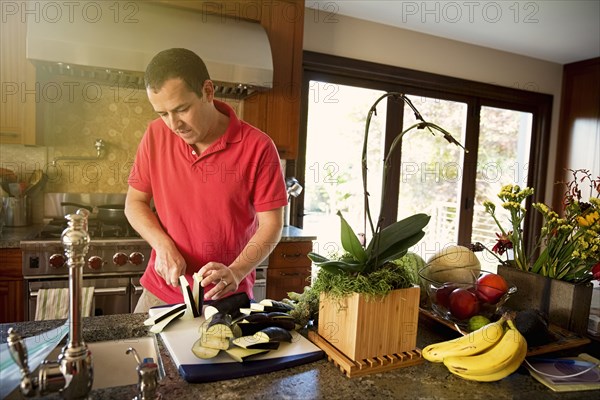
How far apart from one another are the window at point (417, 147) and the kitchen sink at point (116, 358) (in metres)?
2.15

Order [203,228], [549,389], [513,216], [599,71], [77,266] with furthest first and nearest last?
[599,71], [203,228], [513,216], [549,389], [77,266]

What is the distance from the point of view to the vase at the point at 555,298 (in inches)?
42.2

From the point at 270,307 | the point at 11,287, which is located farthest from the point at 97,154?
the point at 270,307

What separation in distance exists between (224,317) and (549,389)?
0.66 m

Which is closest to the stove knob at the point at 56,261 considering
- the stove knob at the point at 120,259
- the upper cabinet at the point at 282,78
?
the stove knob at the point at 120,259

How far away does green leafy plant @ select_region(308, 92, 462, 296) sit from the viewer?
33.6 inches

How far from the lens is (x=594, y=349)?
3.45ft

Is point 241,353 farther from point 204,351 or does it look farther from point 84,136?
point 84,136

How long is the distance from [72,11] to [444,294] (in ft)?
7.33

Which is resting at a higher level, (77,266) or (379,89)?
(379,89)

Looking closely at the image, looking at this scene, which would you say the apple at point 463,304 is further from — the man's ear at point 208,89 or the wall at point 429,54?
the wall at point 429,54

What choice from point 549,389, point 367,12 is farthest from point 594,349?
point 367,12

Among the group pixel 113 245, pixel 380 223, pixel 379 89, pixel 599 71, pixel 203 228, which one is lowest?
pixel 113 245

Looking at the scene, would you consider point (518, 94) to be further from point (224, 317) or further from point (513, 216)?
point (224, 317)
